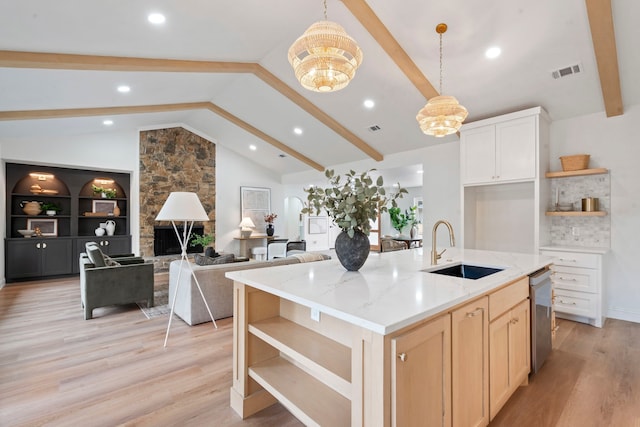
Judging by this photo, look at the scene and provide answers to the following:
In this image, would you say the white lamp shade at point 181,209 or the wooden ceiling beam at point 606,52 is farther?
the white lamp shade at point 181,209

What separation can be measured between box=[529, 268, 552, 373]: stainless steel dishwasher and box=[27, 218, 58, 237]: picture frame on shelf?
26.6ft

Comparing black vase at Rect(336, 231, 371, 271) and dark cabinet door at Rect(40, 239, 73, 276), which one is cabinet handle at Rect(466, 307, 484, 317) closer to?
black vase at Rect(336, 231, 371, 271)

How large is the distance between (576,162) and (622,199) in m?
0.69

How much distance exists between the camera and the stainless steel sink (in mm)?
2178

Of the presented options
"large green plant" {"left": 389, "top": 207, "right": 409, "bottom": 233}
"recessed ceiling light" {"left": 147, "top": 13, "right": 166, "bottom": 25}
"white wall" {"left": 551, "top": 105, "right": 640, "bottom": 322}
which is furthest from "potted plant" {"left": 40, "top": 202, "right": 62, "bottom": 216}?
"large green plant" {"left": 389, "top": 207, "right": 409, "bottom": 233}

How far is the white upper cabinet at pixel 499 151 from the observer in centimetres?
387

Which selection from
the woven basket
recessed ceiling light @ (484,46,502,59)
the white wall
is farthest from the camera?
the woven basket

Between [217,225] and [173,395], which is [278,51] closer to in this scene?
[173,395]

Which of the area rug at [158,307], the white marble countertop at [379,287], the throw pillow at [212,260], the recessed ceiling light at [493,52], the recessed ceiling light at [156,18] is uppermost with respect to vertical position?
the recessed ceiling light at [156,18]

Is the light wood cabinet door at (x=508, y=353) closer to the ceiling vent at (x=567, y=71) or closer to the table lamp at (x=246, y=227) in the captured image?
the ceiling vent at (x=567, y=71)

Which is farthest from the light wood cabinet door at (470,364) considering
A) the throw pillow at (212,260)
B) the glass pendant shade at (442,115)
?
the throw pillow at (212,260)

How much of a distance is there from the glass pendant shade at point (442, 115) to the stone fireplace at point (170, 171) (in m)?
6.46

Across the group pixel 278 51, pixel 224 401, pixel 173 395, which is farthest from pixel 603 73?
pixel 173 395

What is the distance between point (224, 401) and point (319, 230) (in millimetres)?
8720
